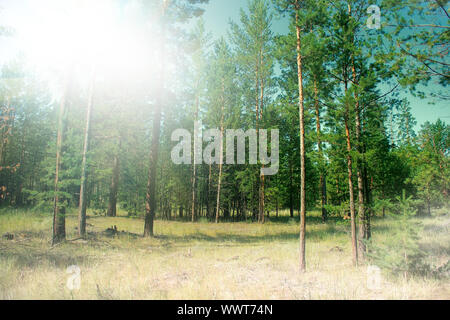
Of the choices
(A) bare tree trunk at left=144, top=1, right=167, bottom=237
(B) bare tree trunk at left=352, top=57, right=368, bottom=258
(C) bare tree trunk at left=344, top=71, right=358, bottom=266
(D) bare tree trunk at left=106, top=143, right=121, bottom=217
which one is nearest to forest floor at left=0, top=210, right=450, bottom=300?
(C) bare tree trunk at left=344, top=71, right=358, bottom=266

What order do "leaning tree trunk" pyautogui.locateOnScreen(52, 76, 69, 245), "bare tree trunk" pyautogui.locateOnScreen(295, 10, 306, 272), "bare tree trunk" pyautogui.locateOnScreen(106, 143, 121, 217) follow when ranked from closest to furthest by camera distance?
"bare tree trunk" pyautogui.locateOnScreen(295, 10, 306, 272), "leaning tree trunk" pyautogui.locateOnScreen(52, 76, 69, 245), "bare tree trunk" pyautogui.locateOnScreen(106, 143, 121, 217)

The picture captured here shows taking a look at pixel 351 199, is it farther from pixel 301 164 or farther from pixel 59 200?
pixel 59 200

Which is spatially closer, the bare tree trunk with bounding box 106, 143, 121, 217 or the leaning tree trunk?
the leaning tree trunk

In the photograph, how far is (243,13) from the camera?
20.9 meters

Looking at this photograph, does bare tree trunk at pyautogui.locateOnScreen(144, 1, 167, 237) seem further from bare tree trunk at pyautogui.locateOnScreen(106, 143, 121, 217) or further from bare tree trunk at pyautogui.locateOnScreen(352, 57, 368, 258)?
bare tree trunk at pyautogui.locateOnScreen(106, 143, 121, 217)

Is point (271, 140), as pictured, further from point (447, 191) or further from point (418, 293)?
point (418, 293)

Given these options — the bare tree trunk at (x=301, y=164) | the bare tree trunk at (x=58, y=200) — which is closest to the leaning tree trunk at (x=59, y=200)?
the bare tree trunk at (x=58, y=200)

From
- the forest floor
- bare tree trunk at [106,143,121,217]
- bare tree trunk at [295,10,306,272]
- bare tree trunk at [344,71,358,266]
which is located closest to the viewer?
the forest floor

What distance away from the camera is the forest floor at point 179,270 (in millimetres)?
5062

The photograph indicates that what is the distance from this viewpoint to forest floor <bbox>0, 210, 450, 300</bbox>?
5.06 metres

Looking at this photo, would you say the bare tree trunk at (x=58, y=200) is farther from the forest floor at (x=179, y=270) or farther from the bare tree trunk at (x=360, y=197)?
the bare tree trunk at (x=360, y=197)

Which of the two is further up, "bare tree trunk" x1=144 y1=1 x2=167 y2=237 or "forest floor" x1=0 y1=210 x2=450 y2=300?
"bare tree trunk" x1=144 y1=1 x2=167 y2=237

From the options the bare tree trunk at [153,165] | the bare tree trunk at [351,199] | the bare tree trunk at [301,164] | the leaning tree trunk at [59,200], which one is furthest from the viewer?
the bare tree trunk at [153,165]
